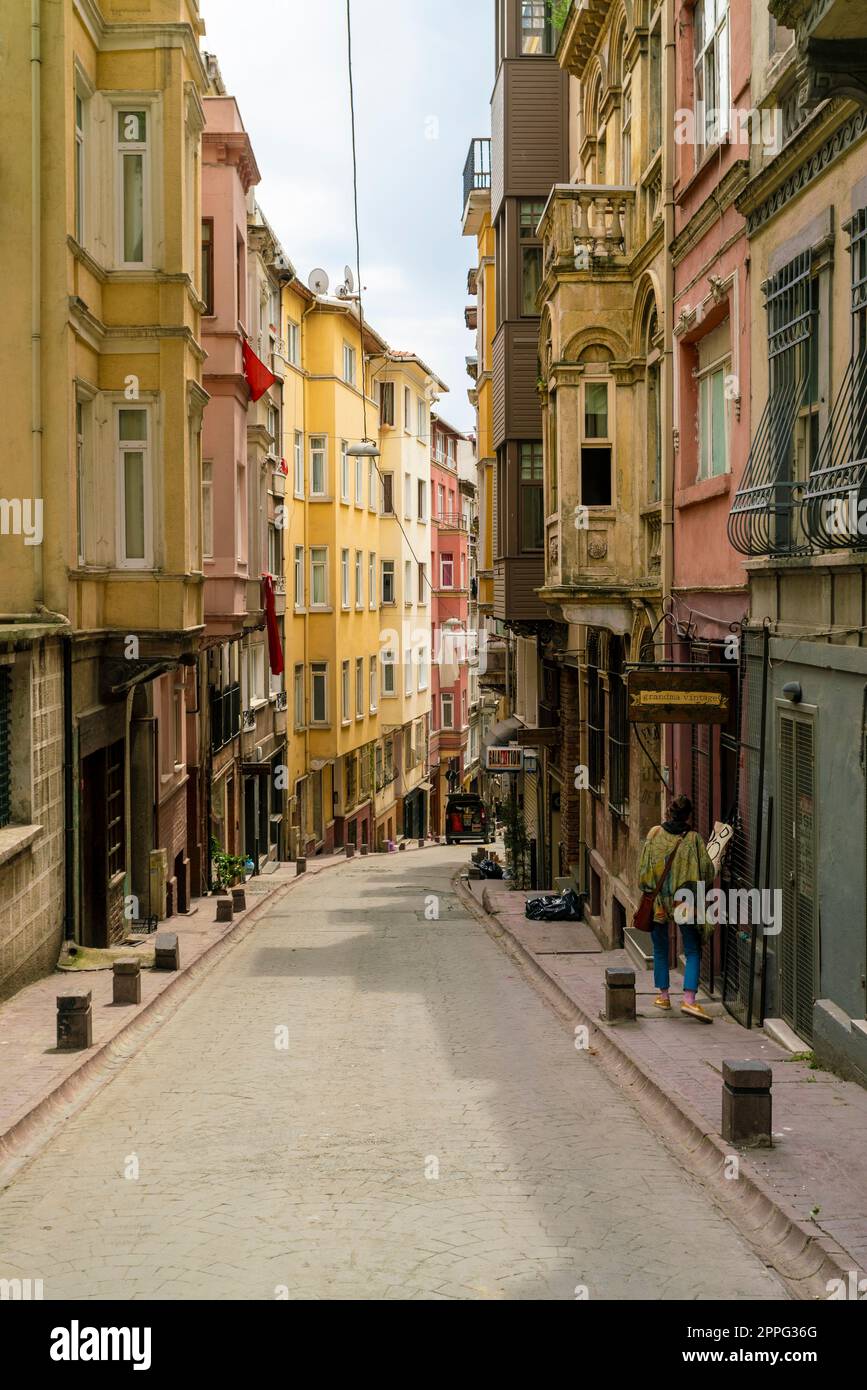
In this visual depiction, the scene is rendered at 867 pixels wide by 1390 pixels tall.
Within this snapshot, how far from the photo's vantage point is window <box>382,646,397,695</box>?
5822 cm

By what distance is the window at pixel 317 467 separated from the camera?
158 feet

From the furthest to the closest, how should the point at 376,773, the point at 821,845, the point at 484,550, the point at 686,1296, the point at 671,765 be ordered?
the point at 376,773, the point at 484,550, the point at 671,765, the point at 821,845, the point at 686,1296

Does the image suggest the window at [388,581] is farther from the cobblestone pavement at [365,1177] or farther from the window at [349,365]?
the cobblestone pavement at [365,1177]

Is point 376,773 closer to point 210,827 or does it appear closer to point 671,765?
point 210,827

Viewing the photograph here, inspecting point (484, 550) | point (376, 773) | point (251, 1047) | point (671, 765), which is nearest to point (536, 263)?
point (484, 550)

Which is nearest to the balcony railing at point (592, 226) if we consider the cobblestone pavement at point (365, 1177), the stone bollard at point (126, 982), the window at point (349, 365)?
the cobblestone pavement at point (365, 1177)

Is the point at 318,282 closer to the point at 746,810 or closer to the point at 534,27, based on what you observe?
the point at 534,27

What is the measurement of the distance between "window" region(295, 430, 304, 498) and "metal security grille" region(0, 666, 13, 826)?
103ft

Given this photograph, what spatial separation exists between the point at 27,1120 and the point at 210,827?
20.4m

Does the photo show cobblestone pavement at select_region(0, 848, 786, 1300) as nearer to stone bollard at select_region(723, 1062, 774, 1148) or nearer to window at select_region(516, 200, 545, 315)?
stone bollard at select_region(723, 1062, 774, 1148)

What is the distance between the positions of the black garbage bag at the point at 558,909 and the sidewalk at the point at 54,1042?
5.49m

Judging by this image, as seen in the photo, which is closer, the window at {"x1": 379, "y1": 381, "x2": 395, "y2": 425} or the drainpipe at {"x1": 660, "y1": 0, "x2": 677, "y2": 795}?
the drainpipe at {"x1": 660, "y1": 0, "x2": 677, "y2": 795}

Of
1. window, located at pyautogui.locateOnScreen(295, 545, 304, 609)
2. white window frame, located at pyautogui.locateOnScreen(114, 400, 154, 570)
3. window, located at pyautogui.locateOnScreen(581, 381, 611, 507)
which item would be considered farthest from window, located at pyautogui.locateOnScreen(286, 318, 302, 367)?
white window frame, located at pyautogui.locateOnScreen(114, 400, 154, 570)

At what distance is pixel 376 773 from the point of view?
56250mm
